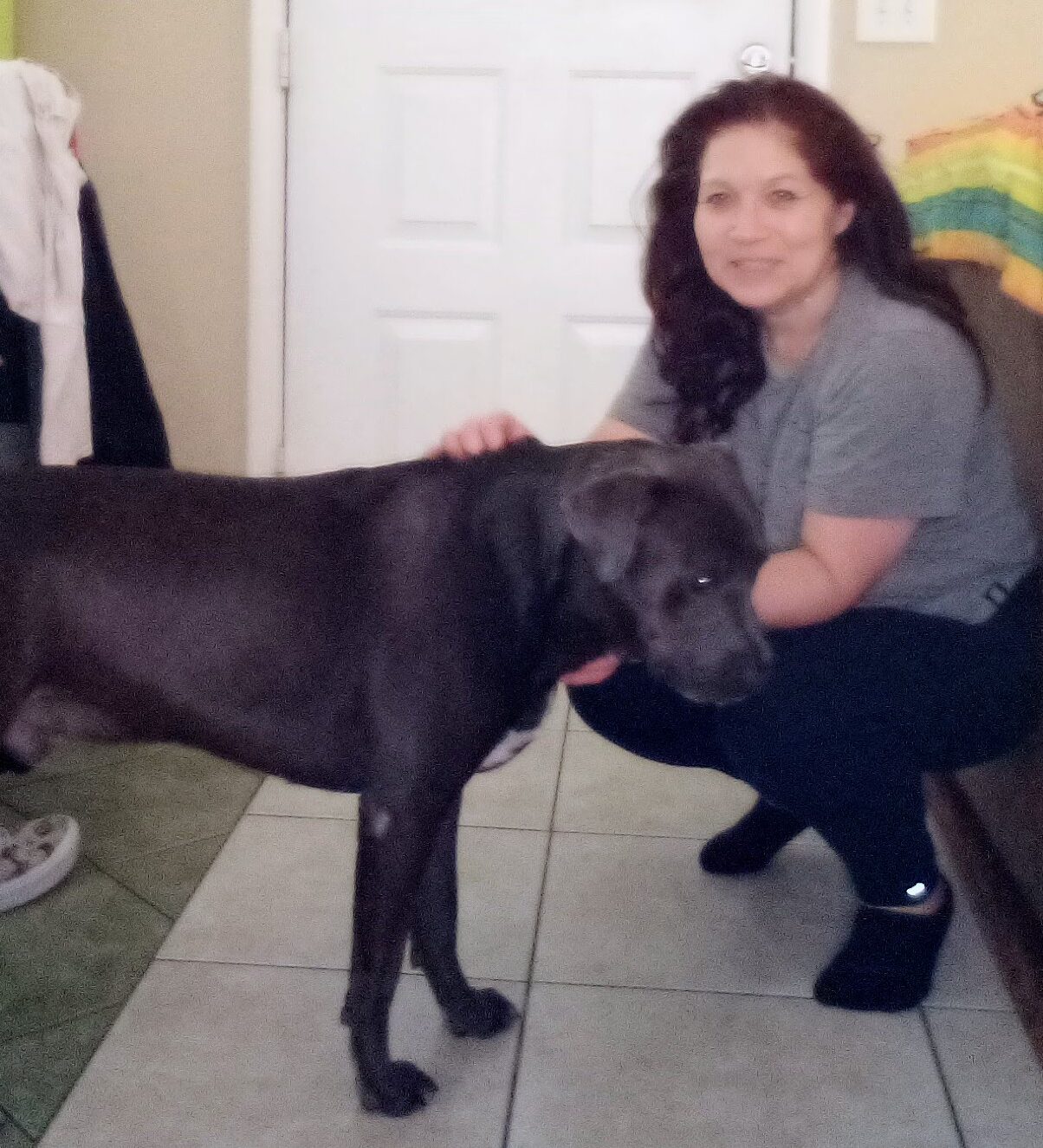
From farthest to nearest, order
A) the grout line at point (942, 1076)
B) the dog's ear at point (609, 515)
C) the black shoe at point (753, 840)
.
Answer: the black shoe at point (753, 840)
the grout line at point (942, 1076)
the dog's ear at point (609, 515)

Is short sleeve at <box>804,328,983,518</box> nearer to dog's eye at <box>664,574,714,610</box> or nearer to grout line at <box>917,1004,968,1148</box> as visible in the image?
dog's eye at <box>664,574,714,610</box>

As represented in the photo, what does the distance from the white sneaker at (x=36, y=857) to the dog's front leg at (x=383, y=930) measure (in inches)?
26.9

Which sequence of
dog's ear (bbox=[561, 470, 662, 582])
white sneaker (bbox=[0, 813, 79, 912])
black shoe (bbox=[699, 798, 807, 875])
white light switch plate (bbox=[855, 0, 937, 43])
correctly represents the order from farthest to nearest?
white light switch plate (bbox=[855, 0, 937, 43]) → black shoe (bbox=[699, 798, 807, 875]) → white sneaker (bbox=[0, 813, 79, 912]) → dog's ear (bbox=[561, 470, 662, 582])

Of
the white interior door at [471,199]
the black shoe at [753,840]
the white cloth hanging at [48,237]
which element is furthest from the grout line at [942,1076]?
the white interior door at [471,199]

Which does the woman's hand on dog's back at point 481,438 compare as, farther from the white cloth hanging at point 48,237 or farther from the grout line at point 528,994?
the white cloth hanging at point 48,237

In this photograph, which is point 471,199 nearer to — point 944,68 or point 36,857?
point 944,68

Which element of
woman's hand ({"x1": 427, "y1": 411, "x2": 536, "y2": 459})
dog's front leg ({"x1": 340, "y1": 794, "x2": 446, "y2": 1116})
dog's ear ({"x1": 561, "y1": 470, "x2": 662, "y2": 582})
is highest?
woman's hand ({"x1": 427, "y1": 411, "x2": 536, "y2": 459})

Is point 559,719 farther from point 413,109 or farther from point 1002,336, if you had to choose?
point 413,109

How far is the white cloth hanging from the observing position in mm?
2057

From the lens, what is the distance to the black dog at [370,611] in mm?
1315

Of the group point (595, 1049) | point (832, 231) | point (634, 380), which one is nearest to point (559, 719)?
point (634, 380)

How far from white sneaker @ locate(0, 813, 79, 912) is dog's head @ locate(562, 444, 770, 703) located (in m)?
1.04

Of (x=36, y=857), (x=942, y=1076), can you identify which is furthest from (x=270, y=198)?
(x=942, y=1076)

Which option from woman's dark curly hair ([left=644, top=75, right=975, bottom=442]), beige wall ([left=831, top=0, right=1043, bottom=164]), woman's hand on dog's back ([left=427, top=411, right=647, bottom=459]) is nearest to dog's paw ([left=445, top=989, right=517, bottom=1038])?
woman's hand on dog's back ([left=427, top=411, right=647, bottom=459])
